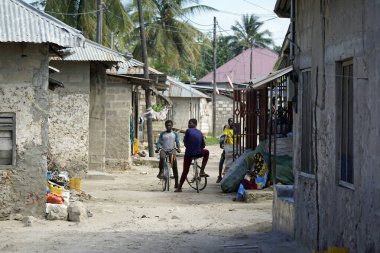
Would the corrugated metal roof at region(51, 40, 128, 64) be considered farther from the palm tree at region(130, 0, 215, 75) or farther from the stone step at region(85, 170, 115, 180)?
the palm tree at region(130, 0, 215, 75)

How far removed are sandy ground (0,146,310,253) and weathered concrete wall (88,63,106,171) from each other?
→ 4271mm

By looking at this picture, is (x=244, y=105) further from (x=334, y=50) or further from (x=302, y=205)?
(x=334, y=50)

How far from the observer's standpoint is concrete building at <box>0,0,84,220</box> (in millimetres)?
13266

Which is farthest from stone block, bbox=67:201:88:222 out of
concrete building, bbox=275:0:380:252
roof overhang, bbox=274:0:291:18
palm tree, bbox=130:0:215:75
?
palm tree, bbox=130:0:215:75

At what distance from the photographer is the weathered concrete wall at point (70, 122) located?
21031 mm

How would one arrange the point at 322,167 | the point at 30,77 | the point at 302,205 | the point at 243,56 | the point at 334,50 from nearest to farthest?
the point at 334,50
the point at 322,167
the point at 302,205
the point at 30,77
the point at 243,56

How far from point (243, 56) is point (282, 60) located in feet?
168

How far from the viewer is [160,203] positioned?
16.8 metres

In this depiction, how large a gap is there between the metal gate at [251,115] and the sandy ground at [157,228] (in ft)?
6.03

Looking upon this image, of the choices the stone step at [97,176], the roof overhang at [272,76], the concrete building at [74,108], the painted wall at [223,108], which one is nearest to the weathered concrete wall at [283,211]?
the roof overhang at [272,76]

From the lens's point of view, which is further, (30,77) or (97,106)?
(97,106)

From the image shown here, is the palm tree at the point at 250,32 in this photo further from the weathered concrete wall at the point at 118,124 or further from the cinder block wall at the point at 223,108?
the weathered concrete wall at the point at 118,124

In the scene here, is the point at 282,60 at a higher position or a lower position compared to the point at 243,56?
lower

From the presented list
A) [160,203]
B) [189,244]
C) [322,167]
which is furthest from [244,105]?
[322,167]
